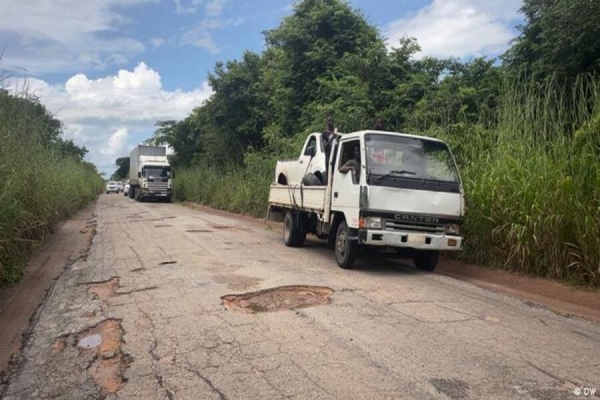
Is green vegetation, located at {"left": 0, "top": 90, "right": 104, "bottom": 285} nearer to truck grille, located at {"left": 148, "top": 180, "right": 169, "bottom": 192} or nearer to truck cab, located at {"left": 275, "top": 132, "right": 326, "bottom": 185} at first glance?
truck cab, located at {"left": 275, "top": 132, "right": 326, "bottom": 185}

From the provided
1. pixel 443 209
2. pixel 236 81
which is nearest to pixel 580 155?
pixel 443 209

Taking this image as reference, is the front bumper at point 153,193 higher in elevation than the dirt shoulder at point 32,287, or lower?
higher

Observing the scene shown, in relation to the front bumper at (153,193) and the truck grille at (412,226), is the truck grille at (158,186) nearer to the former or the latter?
the front bumper at (153,193)

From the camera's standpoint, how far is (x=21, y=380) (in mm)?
4133

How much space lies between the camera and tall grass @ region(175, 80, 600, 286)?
24.5 feet

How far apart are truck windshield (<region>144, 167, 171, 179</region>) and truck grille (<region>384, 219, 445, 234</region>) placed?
98.3 feet

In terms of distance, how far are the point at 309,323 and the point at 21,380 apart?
104 inches

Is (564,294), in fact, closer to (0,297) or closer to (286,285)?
(286,285)

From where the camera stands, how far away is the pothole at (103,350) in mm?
4043

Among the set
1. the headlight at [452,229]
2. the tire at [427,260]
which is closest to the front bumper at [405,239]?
the headlight at [452,229]

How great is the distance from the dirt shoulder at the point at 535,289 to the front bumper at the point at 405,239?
773mm

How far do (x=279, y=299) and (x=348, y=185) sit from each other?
273 centimetres

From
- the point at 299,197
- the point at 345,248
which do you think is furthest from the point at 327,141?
the point at 345,248

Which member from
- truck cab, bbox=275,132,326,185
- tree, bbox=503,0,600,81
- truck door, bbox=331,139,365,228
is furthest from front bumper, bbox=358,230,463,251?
tree, bbox=503,0,600,81
